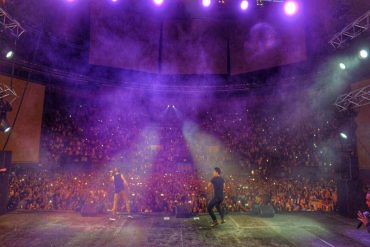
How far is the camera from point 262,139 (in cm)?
1351

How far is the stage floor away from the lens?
599 cm

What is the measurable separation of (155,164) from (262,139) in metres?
5.24

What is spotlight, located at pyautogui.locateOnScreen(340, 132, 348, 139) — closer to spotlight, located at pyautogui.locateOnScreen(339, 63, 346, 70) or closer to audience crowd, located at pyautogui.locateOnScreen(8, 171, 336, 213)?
audience crowd, located at pyautogui.locateOnScreen(8, 171, 336, 213)

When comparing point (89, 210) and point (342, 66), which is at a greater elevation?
point (342, 66)

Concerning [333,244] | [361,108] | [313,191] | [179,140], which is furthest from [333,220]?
[179,140]

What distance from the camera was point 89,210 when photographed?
8.24 metres

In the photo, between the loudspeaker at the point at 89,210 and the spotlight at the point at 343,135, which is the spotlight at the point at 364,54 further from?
the loudspeaker at the point at 89,210

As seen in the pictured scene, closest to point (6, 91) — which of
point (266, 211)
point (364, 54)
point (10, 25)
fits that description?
point (10, 25)

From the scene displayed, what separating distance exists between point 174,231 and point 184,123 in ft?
29.2

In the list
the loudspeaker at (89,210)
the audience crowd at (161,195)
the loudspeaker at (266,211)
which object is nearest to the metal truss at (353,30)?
the audience crowd at (161,195)

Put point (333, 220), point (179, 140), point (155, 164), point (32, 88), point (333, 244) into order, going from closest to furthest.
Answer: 1. point (333, 244)
2. point (333, 220)
3. point (32, 88)
4. point (155, 164)
5. point (179, 140)

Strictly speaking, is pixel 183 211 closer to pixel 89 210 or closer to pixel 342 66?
pixel 89 210

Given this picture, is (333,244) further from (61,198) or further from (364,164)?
(61,198)

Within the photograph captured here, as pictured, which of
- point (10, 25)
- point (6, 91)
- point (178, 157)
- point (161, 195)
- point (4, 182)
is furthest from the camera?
point (178, 157)
